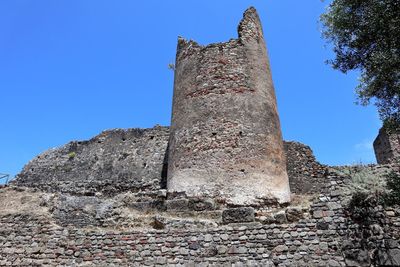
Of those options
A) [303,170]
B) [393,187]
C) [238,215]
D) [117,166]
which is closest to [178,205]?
[238,215]

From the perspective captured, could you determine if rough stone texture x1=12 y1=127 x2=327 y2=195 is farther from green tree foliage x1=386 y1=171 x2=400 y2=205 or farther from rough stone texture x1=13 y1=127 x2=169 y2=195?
green tree foliage x1=386 y1=171 x2=400 y2=205

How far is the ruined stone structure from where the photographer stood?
7.26 m

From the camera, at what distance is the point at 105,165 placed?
54.6ft

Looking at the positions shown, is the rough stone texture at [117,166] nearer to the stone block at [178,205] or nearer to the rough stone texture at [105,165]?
the rough stone texture at [105,165]

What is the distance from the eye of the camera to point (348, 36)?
955 cm

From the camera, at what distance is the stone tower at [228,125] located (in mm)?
10547

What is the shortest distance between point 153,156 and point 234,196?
6458 mm

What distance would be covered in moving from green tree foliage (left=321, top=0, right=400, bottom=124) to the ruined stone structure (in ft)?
6.69

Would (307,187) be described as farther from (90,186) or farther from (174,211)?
(90,186)

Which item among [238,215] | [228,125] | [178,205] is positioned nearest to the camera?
[238,215]

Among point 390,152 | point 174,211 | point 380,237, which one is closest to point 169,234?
point 174,211

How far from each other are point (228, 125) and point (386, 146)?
30.9ft

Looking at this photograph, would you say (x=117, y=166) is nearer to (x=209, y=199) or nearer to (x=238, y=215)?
(x=209, y=199)

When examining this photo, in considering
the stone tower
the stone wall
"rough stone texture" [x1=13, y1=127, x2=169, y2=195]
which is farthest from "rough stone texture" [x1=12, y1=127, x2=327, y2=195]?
the stone wall
